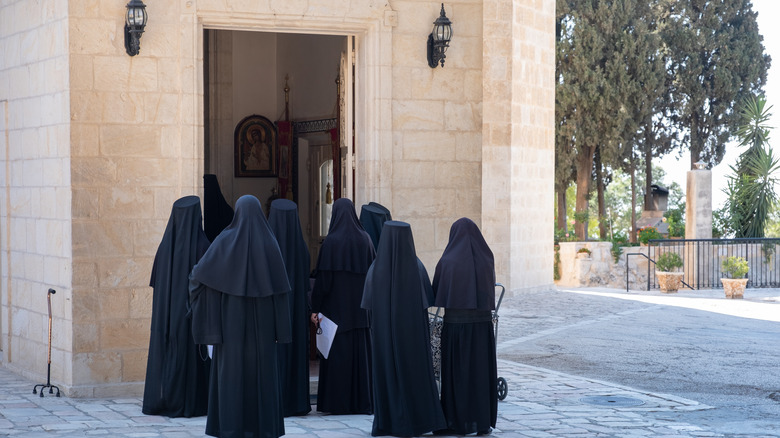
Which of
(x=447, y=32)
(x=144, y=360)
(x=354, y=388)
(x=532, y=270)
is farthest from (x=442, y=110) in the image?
(x=532, y=270)

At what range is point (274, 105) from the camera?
13.3 m

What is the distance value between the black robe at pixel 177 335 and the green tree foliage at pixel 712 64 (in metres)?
27.5

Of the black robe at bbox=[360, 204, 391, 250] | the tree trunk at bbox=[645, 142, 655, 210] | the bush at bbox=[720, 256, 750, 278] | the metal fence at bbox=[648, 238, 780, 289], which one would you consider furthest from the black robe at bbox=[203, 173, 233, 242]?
the tree trunk at bbox=[645, 142, 655, 210]

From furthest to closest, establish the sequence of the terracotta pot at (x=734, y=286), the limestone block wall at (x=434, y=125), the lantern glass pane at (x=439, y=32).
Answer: the terracotta pot at (x=734, y=286)
the limestone block wall at (x=434, y=125)
the lantern glass pane at (x=439, y=32)

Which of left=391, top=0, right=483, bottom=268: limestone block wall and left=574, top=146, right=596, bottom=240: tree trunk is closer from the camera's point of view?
left=391, top=0, right=483, bottom=268: limestone block wall

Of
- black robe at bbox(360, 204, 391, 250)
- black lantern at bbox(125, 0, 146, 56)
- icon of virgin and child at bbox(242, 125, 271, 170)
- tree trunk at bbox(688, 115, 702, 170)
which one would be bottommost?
black robe at bbox(360, 204, 391, 250)

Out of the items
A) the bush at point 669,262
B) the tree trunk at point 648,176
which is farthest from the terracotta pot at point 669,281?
the tree trunk at point 648,176

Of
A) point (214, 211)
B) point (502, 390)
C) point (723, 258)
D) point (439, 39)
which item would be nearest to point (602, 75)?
point (723, 258)

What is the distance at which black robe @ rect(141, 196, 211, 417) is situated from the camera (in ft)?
23.7

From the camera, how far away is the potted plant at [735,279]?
18219mm

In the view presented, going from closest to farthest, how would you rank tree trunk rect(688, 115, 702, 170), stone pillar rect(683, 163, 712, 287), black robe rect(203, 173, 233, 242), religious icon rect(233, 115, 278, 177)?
black robe rect(203, 173, 233, 242) → religious icon rect(233, 115, 278, 177) → stone pillar rect(683, 163, 712, 287) → tree trunk rect(688, 115, 702, 170)

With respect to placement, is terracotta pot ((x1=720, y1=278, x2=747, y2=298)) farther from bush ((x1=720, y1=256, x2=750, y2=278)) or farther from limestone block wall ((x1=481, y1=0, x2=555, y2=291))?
limestone block wall ((x1=481, y1=0, x2=555, y2=291))

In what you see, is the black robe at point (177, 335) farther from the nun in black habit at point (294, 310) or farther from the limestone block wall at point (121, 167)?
the limestone block wall at point (121, 167)

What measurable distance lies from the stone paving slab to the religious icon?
504cm
